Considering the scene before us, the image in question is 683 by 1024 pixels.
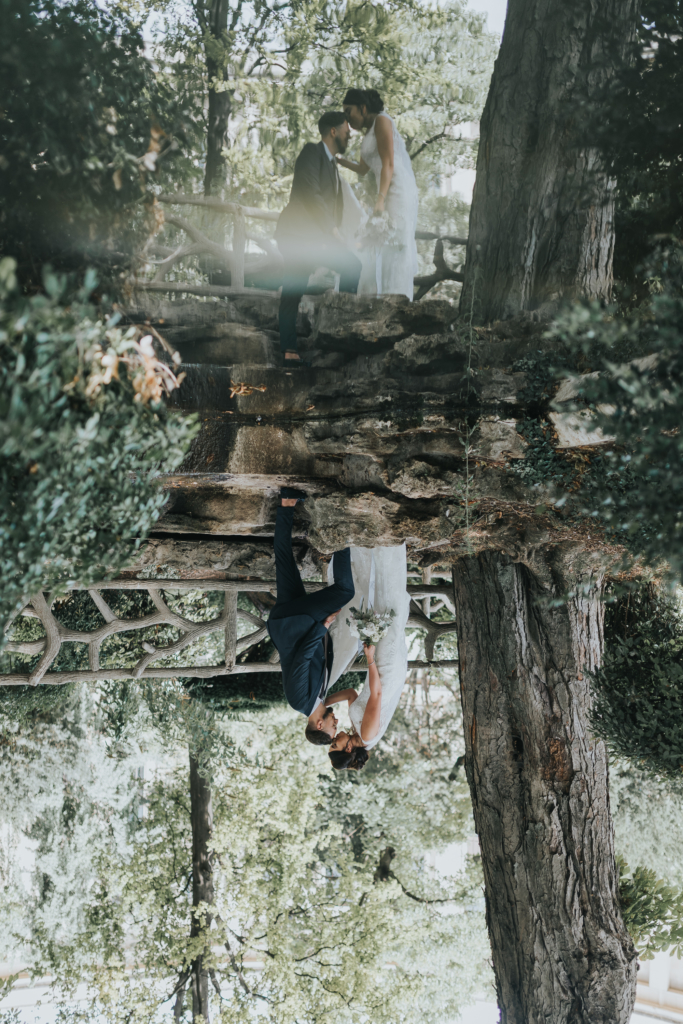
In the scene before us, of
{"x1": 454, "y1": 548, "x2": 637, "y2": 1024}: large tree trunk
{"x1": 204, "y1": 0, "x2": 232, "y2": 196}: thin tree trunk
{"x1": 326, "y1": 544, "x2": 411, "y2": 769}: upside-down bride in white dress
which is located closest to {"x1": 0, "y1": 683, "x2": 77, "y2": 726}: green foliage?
{"x1": 326, "y1": 544, "x2": 411, "y2": 769}: upside-down bride in white dress

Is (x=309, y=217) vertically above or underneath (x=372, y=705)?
above

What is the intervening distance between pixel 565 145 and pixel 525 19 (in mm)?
1082

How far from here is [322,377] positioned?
4.34 metres

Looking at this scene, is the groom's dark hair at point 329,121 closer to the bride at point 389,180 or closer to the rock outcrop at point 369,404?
the bride at point 389,180

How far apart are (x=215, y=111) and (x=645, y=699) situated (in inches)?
186

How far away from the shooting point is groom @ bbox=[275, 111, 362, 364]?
429 cm

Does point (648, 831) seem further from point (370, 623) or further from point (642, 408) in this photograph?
point (642, 408)

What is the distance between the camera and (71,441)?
8.61ft

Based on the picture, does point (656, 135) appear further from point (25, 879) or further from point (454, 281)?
point (25, 879)

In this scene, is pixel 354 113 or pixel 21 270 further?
pixel 354 113

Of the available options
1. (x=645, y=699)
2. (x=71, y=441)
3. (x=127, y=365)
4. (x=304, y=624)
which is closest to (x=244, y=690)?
(x=304, y=624)

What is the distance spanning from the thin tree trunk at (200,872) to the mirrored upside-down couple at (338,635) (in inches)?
226

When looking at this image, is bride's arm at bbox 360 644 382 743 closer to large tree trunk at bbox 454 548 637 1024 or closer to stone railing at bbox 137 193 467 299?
large tree trunk at bbox 454 548 637 1024

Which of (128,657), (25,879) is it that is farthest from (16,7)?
(25,879)
